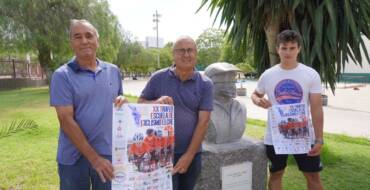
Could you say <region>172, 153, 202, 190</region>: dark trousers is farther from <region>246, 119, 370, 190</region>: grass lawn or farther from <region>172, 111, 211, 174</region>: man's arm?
<region>246, 119, 370, 190</region>: grass lawn

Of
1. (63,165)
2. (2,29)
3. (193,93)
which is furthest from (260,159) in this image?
(2,29)

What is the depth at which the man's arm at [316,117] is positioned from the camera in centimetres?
294

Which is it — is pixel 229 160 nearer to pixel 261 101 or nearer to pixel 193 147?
pixel 261 101

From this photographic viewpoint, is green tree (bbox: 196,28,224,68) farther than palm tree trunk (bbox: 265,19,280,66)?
Yes

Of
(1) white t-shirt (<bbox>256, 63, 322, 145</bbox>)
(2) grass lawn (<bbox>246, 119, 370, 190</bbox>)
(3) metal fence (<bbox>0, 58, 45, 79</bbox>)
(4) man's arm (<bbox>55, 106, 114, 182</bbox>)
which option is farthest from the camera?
(3) metal fence (<bbox>0, 58, 45, 79</bbox>)

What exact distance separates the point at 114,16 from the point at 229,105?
68.2 feet

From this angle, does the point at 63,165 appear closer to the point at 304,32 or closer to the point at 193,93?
the point at 193,93

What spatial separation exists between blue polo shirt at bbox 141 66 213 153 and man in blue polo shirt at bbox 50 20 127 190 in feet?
1.04

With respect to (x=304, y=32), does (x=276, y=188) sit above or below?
below

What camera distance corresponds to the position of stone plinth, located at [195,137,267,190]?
3.39 meters

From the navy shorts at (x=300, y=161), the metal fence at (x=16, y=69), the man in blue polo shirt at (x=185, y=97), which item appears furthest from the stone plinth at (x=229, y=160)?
the metal fence at (x=16, y=69)

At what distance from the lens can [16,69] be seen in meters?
26.9

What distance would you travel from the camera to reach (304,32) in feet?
16.5

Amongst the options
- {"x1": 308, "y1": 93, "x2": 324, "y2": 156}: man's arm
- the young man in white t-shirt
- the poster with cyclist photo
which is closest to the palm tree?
the young man in white t-shirt
